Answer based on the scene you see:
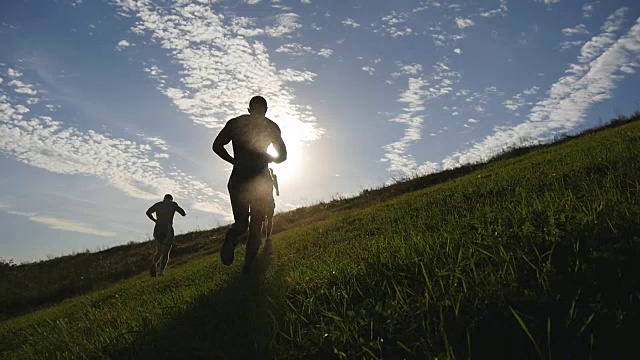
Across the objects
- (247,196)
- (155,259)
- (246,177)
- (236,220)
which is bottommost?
(155,259)

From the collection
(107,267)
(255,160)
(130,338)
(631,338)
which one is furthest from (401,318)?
(107,267)

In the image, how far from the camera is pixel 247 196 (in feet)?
23.5

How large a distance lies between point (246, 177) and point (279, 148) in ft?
2.60

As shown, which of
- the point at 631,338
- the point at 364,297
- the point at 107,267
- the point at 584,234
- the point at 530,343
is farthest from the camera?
the point at 107,267

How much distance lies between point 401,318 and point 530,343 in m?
0.89

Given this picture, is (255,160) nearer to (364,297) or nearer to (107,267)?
(364,297)

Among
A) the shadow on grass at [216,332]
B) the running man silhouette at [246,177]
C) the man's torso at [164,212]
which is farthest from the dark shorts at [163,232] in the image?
the shadow on grass at [216,332]

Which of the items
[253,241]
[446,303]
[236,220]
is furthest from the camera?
[236,220]

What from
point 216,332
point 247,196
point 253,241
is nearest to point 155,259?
point 247,196

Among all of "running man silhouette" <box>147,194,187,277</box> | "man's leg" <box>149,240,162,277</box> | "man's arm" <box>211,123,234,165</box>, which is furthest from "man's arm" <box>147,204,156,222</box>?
"man's arm" <box>211,123,234,165</box>

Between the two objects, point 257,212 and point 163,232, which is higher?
point 163,232

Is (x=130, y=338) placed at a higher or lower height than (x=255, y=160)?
lower

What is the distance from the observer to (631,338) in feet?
7.76

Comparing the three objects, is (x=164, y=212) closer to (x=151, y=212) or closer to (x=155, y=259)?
(x=151, y=212)
